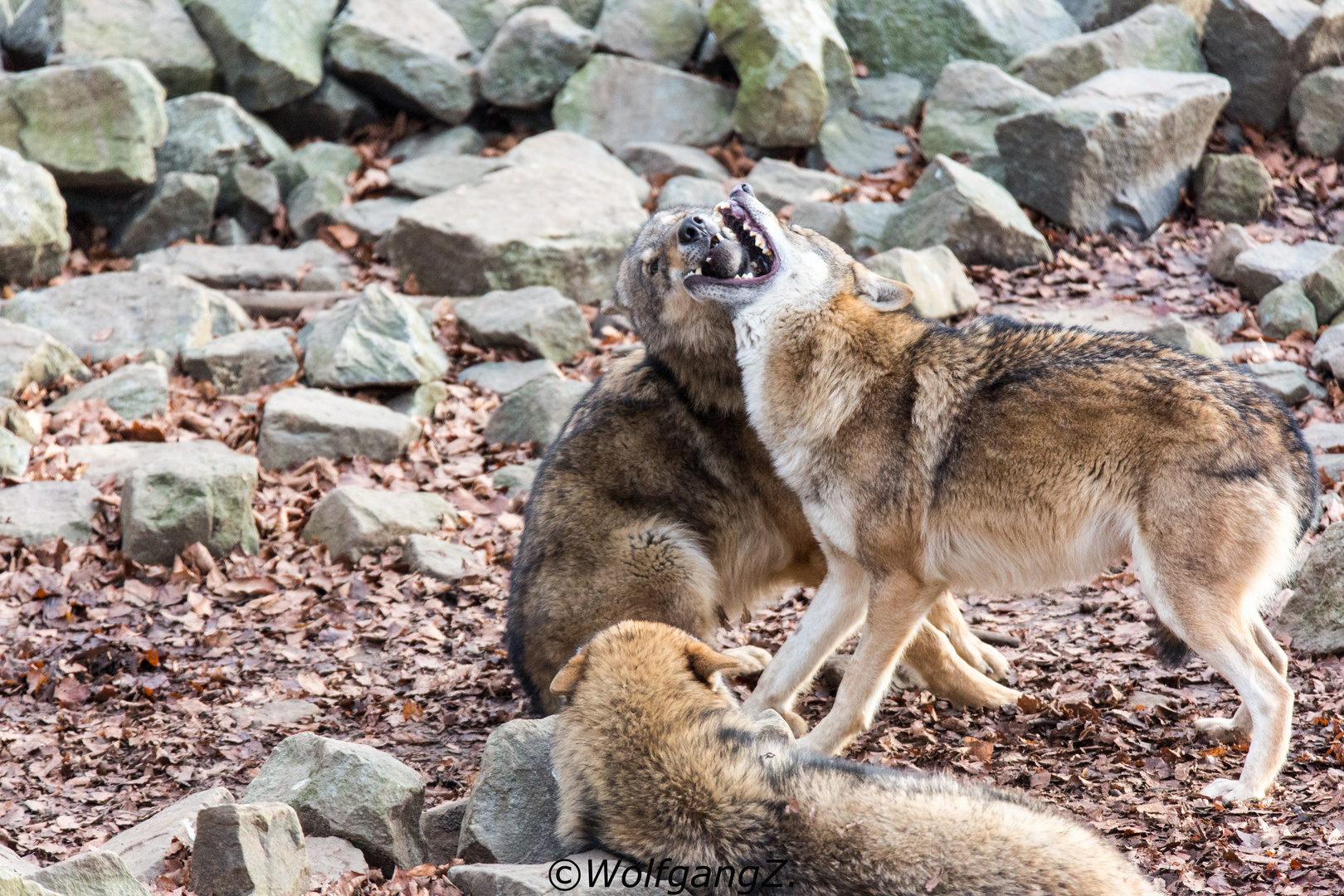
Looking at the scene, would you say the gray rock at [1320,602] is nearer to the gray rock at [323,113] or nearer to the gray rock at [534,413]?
the gray rock at [534,413]

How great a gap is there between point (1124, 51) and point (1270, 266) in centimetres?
464

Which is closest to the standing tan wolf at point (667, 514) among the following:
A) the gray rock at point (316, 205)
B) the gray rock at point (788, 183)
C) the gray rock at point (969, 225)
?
the gray rock at point (969, 225)

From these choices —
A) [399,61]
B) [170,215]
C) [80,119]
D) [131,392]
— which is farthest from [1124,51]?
[80,119]

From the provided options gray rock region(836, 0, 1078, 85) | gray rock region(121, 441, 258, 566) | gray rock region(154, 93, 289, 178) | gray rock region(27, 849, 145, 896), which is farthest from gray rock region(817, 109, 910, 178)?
gray rock region(27, 849, 145, 896)

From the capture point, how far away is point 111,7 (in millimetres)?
14352

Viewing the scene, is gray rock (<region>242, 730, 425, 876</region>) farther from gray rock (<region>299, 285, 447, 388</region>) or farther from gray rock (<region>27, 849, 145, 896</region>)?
gray rock (<region>299, 285, 447, 388</region>)

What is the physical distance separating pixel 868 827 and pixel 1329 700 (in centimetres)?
301

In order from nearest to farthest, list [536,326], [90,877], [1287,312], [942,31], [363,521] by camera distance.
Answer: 1. [90,877]
2. [363,521]
3. [1287,312]
4. [536,326]
5. [942,31]

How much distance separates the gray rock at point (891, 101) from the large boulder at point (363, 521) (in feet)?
29.4

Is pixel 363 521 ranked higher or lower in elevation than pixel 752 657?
lower

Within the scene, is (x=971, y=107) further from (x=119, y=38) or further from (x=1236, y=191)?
(x=119, y=38)

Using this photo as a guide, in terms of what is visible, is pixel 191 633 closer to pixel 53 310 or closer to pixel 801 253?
pixel 801 253

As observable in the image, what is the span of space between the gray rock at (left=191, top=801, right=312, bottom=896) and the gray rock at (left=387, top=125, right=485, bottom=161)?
11.8 meters

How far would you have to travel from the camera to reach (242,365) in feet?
32.9
